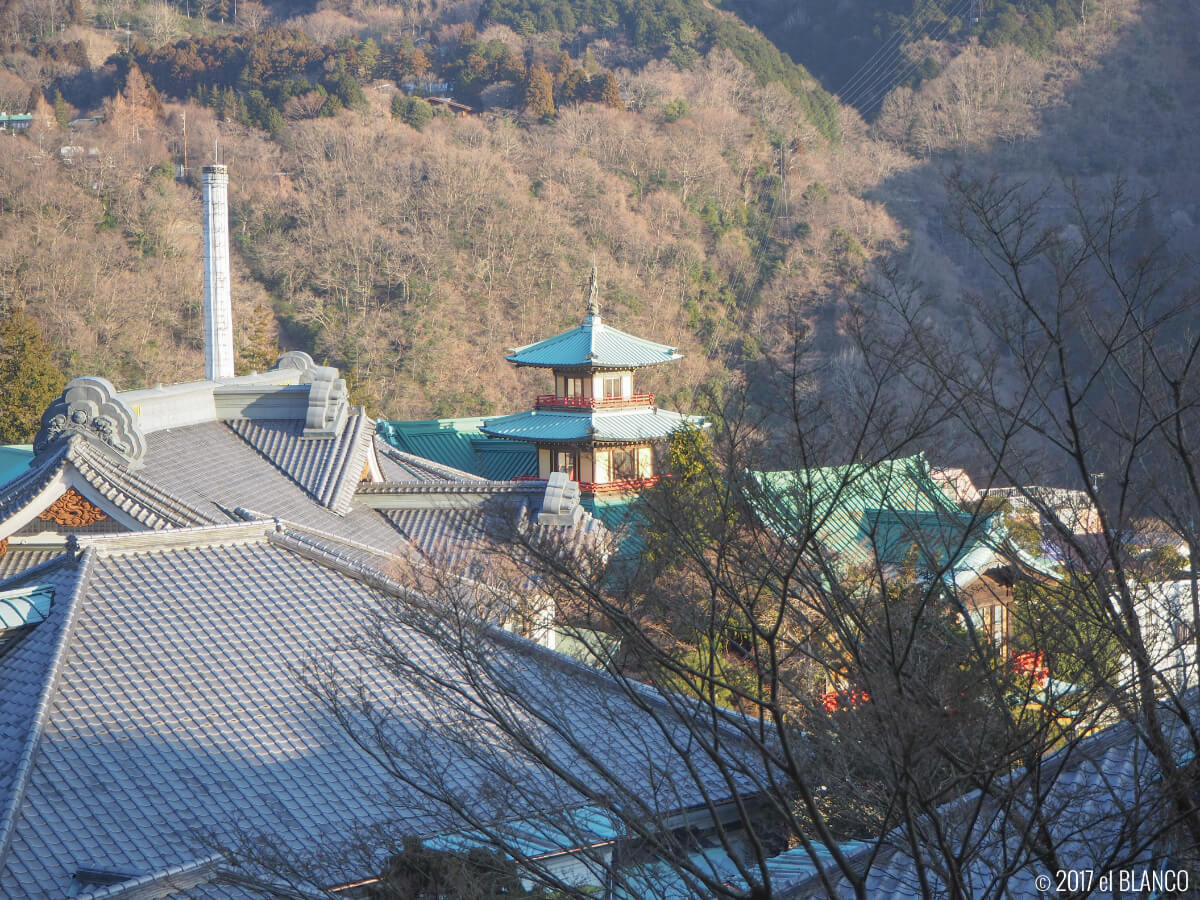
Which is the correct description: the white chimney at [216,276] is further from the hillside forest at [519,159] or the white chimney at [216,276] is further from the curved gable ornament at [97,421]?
the curved gable ornament at [97,421]

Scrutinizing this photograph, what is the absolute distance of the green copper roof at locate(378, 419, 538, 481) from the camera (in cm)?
2169

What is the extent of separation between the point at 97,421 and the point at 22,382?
Answer: 1495 cm

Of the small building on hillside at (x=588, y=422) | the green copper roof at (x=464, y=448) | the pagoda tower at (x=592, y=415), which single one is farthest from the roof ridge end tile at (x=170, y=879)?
the green copper roof at (x=464, y=448)

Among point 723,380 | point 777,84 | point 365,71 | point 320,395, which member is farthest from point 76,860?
point 777,84

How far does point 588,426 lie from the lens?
20.1 m

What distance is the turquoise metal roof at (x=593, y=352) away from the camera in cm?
2045

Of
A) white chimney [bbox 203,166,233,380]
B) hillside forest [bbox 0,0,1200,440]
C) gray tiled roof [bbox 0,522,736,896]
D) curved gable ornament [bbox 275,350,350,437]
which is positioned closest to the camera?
gray tiled roof [bbox 0,522,736,896]

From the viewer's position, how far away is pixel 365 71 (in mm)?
44281

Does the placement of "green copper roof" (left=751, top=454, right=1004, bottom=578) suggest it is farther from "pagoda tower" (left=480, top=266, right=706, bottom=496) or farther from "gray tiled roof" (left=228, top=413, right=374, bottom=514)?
"pagoda tower" (left=480, top=266, right=706, bottom=496)

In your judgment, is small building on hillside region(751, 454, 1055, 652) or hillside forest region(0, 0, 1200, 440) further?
hillside forest region(0, 0, 1200, 440)

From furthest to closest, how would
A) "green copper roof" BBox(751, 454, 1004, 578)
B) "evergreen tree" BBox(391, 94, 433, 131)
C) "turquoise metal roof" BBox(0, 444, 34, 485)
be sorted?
"evergreen tree" BBox(391, 94, 433, 131), "turquoise metal roof" BBox(0, 444, 34, 485), "green copper roof" BBox(751, 454, 1004, 578)

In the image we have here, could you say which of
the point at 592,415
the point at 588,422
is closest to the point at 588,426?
the point at 588,422

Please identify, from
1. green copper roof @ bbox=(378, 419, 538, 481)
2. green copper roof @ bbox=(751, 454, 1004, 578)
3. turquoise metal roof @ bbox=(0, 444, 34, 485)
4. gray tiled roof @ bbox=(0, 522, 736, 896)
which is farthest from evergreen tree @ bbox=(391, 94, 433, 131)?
green copper roof @ bbox=(751, 454, 1004, 578)

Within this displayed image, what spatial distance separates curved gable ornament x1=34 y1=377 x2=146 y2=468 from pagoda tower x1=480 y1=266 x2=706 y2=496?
32.9 feet
